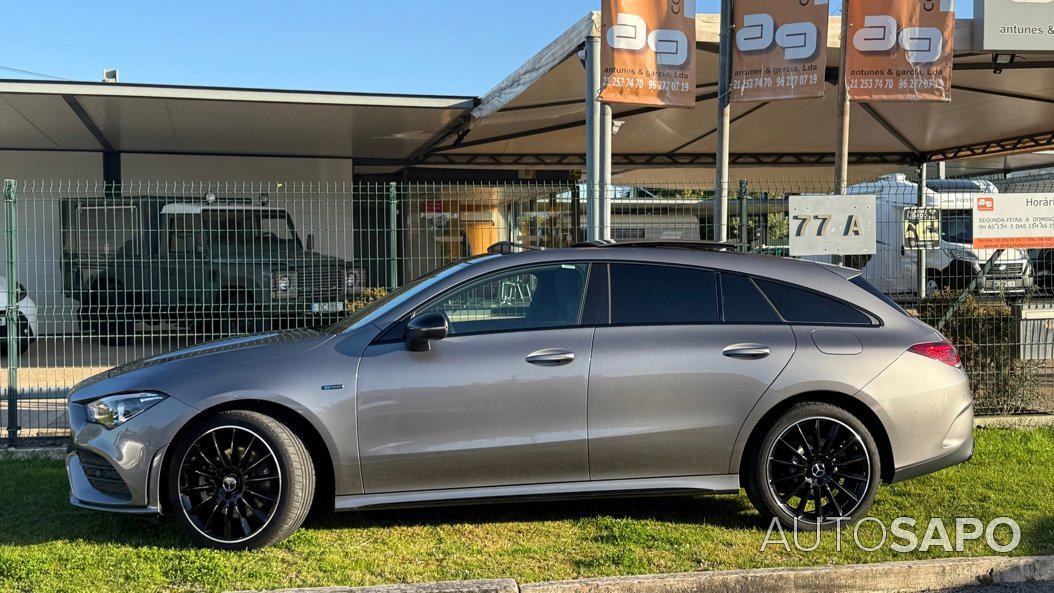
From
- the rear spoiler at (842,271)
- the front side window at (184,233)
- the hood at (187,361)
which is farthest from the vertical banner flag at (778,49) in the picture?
the front side window at (184,233)

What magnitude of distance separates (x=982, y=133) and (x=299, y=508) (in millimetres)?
16506

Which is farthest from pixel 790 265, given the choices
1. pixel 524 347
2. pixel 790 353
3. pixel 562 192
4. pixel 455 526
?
pixel 562 192

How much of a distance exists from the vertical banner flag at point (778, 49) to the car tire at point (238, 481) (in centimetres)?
576

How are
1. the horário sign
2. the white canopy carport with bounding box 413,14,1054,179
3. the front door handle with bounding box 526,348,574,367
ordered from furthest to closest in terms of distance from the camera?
the white canopy carport with bounding box 413,14,1054,179 → the horário sign → the front door handle with bounding box 526,348,574,367

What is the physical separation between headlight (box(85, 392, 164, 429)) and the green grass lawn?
672mm

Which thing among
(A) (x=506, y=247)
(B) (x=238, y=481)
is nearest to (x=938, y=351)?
(A) (x=506, y=247)

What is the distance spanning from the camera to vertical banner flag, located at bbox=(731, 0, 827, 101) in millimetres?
8359

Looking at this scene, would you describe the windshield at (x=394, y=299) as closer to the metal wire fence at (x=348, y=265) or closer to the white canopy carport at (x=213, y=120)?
the metal wire fence at (x=348, y=265)

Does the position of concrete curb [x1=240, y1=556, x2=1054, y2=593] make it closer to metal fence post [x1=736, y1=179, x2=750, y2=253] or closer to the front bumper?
the front bumper

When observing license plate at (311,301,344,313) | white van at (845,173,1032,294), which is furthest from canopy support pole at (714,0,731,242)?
license plate at (311,301,344,313)

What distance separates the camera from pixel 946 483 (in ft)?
19.8

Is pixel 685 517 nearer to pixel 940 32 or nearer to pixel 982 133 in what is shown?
pixel 940 32

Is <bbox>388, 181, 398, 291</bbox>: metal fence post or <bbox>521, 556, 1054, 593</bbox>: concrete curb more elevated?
<bbox>388, 181, 398, 291</bbox>: metal fence post

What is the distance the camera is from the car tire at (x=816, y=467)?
197 inches
